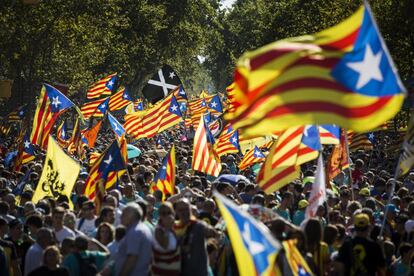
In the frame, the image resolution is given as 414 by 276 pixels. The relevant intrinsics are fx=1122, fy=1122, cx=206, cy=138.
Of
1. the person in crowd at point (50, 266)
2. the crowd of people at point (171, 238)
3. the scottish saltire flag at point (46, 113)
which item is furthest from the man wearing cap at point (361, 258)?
the scottish saltire flag at point (46, 113)

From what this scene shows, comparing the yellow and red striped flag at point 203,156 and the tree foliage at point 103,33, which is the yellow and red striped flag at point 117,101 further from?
the yellow and red striped flag at point 203,156

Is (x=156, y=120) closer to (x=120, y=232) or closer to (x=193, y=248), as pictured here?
(x=120, y=232)

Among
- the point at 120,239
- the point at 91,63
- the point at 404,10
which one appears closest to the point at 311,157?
the point at 120,239

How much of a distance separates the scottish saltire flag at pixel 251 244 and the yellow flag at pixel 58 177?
693 centimetres

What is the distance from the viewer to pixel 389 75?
952cm

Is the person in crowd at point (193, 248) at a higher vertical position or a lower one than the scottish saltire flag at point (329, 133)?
lower

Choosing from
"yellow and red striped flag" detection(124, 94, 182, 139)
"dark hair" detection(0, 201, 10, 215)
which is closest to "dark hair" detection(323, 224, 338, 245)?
"dark hair" detection(0, 201, 10, 215)

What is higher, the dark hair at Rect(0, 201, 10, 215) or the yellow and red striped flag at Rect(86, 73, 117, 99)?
the yellow and red striped flag at Rect(86, 73, 117, 99)

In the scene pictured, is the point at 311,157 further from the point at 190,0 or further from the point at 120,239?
the point at 190,0

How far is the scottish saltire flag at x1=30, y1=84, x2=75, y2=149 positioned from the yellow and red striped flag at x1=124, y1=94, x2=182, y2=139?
1895 mm

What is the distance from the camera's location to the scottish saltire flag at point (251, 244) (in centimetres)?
879

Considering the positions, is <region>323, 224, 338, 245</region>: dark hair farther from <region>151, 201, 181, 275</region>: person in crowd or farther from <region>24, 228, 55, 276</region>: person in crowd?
<region>24, 228, 55, 276</region>: person in crowd

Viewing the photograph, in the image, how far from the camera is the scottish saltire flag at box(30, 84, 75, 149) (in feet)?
76.2

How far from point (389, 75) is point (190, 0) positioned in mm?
65038
